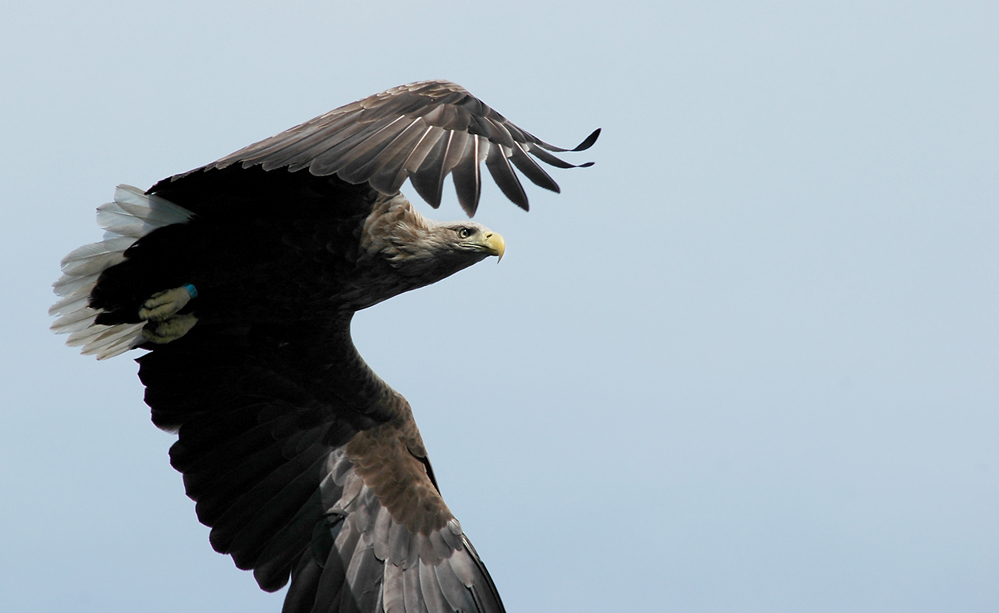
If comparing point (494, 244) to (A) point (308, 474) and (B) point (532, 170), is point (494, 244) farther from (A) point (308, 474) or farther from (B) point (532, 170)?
(A) point (308, 474)

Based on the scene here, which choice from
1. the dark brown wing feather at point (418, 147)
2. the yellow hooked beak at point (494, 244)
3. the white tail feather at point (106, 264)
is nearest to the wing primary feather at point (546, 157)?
the dark brown wing feather at point (418, 147)

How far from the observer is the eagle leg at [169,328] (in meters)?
6.09

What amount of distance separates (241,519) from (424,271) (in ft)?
6.69

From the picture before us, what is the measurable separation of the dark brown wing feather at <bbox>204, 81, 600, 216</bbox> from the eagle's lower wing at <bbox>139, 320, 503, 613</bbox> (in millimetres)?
1923

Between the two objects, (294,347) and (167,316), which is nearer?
(167,316)

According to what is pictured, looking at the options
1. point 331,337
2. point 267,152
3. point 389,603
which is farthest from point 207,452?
point 267,152

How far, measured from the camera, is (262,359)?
6535 millimetres

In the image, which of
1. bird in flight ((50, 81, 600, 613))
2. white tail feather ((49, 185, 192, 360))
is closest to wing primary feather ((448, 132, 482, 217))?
bird in flight ((50, 81, 600, 613))

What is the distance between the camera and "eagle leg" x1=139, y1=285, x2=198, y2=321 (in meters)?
5.86

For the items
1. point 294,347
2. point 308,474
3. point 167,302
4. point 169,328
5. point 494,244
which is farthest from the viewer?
point 308,474

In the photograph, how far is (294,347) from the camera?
6.50 meters

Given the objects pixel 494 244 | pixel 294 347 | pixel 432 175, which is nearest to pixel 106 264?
pixel 294 347

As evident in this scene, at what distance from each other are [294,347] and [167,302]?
2.92 feet

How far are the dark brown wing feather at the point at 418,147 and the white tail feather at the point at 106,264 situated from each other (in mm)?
954
